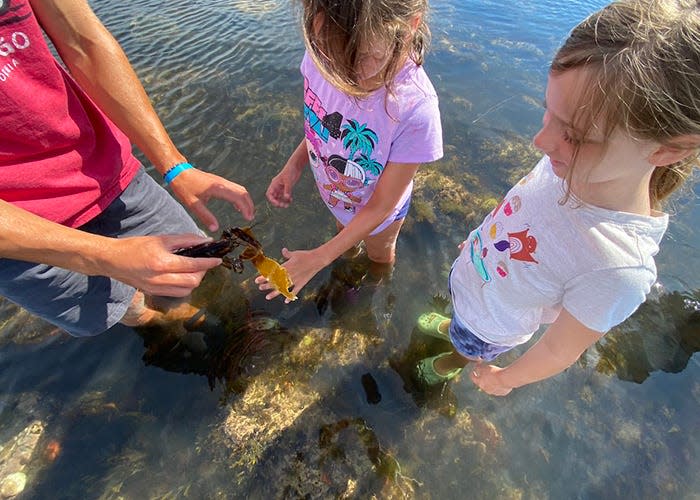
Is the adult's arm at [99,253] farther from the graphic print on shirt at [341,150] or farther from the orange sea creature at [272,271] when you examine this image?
the graphic print on shirt at [341,150]

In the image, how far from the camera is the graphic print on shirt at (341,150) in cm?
216

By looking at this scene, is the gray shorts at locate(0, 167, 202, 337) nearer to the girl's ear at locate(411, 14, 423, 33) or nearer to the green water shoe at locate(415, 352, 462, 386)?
the girl's ear at locate(411, 14, 423, 33)

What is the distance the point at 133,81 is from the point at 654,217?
2590mm

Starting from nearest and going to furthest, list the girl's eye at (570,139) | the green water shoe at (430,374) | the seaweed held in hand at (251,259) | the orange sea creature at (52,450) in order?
1. the girl's eye at (570,139)
2. the seaweed held in hand at (251,259)
3. the orange sea creature at (52,450)
4. the green water shoe at (430,374)

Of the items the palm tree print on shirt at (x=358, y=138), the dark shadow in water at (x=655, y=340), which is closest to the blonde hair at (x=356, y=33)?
the palm tree print on shirt at (x=358, y=138)

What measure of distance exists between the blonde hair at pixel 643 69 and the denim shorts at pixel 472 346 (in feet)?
4.59

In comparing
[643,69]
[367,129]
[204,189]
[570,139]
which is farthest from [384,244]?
[643,69]

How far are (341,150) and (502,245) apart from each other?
1.09 meters

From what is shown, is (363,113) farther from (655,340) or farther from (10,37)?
(655,340)

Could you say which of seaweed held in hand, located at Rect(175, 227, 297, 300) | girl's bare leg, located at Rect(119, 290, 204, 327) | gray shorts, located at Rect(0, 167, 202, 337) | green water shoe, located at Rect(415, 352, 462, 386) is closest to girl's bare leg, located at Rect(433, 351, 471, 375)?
green water shoe, located at Rect(415, 352, 462, 386)

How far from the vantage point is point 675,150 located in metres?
1.17

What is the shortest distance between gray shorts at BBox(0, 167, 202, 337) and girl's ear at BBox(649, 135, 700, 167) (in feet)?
8.42

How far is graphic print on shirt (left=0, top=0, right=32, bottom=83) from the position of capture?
5.13ft

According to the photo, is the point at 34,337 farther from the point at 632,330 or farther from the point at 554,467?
the point at 632,330
